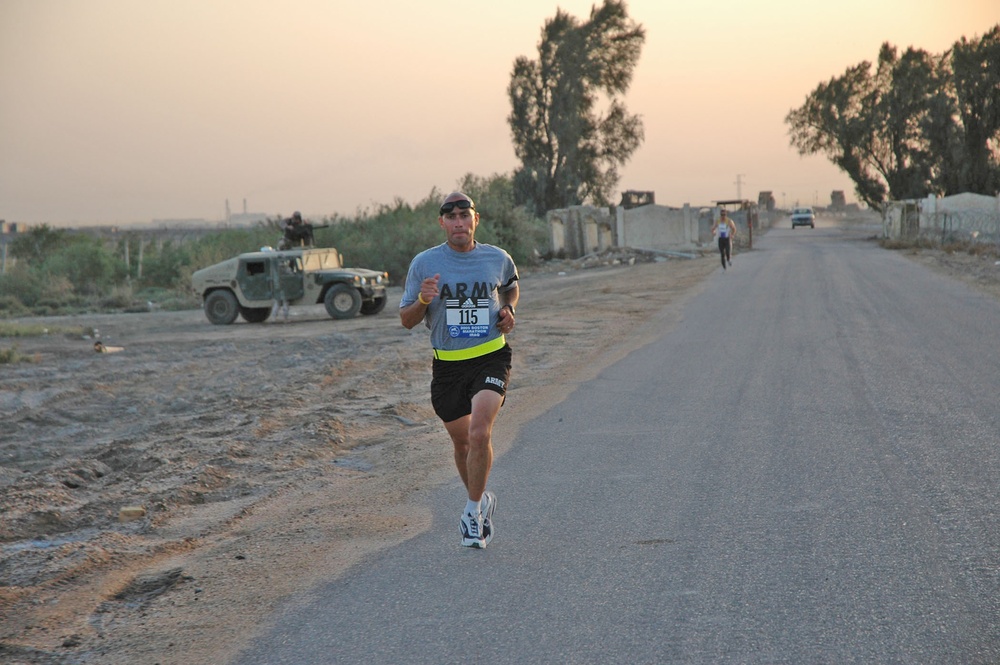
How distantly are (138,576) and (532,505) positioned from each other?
7.27ft

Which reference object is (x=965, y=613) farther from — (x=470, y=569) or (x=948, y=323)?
(x=948, y=323)

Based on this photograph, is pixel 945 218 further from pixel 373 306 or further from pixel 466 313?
pixel 466 313

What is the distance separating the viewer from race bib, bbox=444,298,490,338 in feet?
17.0

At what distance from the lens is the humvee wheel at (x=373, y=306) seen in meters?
22.6

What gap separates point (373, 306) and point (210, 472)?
1549cm

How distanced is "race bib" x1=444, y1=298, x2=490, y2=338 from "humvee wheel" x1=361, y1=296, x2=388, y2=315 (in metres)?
17.5

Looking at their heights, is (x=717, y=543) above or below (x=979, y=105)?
below

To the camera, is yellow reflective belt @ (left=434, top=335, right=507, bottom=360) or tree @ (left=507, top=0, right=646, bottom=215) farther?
tree @ (left=507, top=0, right=646, bottom=215)

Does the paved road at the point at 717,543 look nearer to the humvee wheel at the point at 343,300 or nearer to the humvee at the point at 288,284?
the humvee wheel at the point at 343,300

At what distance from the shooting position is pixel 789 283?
908 inches

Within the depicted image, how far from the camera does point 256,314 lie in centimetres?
2281

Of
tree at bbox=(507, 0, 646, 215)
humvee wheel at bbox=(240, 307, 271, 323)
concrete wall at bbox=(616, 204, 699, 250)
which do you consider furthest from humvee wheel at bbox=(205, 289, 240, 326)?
tree at bbox=(507, 0, 646, 215)

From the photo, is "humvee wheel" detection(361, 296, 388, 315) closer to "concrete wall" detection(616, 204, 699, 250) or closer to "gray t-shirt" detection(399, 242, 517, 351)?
"gray t-shirt" detection(399, 242, 517, 351)

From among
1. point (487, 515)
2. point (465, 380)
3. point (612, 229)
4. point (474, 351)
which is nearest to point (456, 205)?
point (474, 351)
